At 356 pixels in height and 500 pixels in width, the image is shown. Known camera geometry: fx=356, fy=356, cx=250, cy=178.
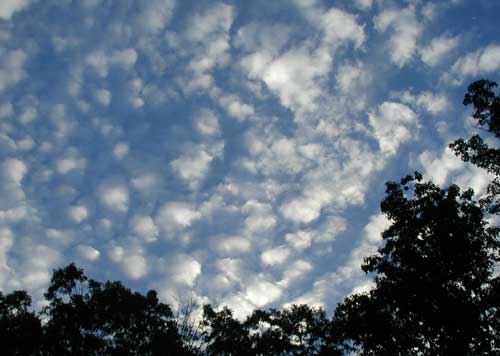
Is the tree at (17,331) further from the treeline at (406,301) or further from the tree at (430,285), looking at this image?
the tree at (430,285)

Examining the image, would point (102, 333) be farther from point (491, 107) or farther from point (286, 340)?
point (491, 107)

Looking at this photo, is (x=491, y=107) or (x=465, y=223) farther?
(x=465, y=223)

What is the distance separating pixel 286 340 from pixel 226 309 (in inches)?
272

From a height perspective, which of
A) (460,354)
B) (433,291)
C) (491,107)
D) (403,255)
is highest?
(491,107)

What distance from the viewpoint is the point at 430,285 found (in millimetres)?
22234

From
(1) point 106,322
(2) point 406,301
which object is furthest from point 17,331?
(2) point 406,301

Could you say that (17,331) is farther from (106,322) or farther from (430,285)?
(430,285)

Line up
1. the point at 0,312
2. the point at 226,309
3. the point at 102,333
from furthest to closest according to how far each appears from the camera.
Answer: the point at 226,309
the point at 102,333
the point at 0,312

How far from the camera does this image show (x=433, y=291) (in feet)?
72.5

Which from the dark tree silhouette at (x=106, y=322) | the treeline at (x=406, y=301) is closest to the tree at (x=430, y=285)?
the treeline at (x=406, y=301)

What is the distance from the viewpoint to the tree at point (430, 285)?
21.0 metres

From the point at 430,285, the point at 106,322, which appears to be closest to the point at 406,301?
the point at 430,285

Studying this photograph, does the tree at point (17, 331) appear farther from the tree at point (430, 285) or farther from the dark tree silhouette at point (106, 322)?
the tree at point (430, 285)

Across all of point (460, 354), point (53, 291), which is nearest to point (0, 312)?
point (53, 291)
